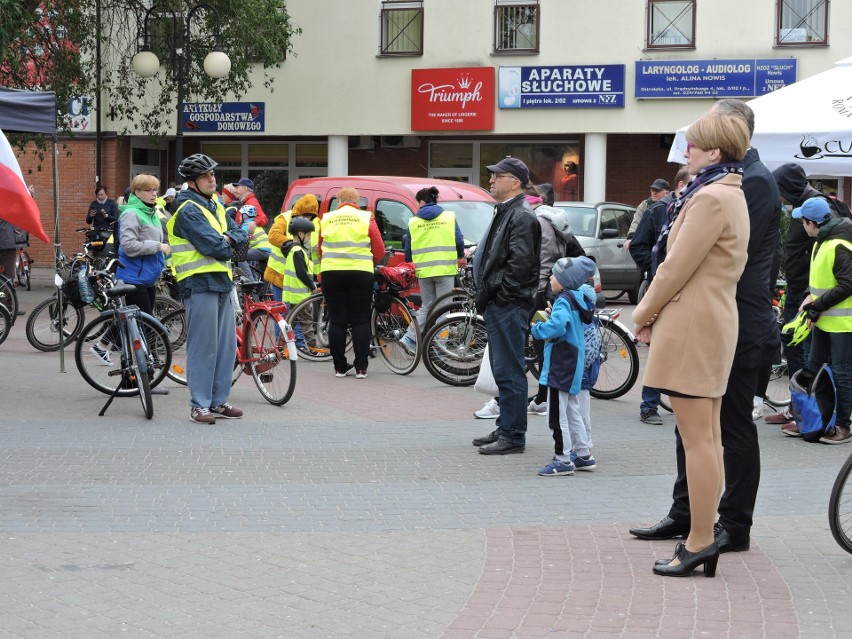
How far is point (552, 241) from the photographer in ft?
33.9

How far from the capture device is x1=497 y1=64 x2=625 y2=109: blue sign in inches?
1045

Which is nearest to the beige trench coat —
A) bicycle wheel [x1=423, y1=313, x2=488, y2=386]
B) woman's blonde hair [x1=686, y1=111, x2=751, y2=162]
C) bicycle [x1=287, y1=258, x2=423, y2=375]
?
woman's blonde hair [x1=686, y1=111, x2=751, y2=162]

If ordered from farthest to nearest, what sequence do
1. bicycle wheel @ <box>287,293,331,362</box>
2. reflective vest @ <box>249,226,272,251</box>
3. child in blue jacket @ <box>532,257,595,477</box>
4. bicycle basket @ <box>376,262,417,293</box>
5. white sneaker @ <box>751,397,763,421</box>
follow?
1. reflective vest @ <box>249,226,272,251</box>
2. bicycle wheel @ <box>287,293,331,362</box>
3. bicycle basket @ <box>376,262,417,293</box>
4. white sneaker @ <box>751,397,763,421</box>
5. child in blue jacket @ <box>532,257,595,477</box>

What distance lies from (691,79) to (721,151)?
21.3m

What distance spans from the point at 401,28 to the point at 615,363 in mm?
18115

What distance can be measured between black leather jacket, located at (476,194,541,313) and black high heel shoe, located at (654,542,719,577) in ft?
10.3

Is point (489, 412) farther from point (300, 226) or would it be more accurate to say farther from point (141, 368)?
point (300, 226)

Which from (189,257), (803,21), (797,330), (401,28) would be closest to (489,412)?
(797,330)

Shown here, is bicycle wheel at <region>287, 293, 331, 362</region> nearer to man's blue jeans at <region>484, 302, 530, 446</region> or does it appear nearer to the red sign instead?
man's blue jeans at <region>484, 302, 530, 446</region>

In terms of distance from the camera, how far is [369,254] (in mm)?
12180

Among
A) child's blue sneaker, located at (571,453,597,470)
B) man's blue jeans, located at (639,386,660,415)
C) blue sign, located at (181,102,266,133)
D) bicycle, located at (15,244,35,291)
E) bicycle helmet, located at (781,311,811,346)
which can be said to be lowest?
child's blue sneaker, located at (571,453,597,470)

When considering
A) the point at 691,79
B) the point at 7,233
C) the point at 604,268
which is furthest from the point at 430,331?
the point at 691,79

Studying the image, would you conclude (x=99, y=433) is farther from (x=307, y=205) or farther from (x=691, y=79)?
(x=691, y=79)

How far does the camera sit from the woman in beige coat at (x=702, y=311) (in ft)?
17.8
